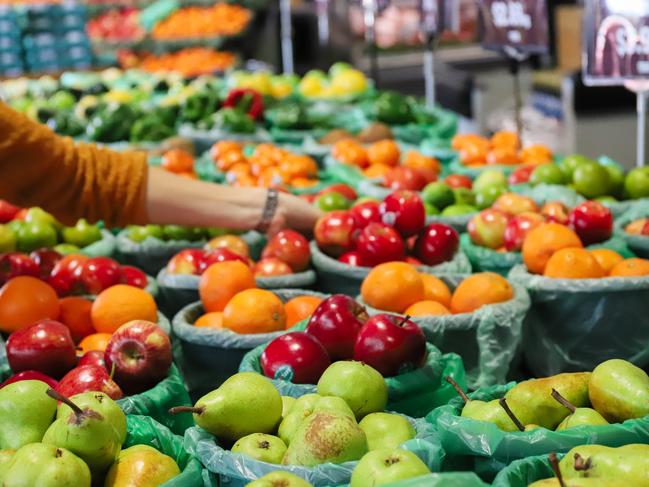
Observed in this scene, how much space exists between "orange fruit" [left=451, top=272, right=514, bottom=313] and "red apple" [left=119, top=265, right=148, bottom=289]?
0.89 meters

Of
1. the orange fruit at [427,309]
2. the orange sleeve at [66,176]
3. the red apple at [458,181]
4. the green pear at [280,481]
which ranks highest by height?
the orange sleeve at [66,176]

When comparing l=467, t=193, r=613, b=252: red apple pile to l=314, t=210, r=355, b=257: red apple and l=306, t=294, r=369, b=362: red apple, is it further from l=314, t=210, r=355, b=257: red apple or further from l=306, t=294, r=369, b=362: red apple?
l=306, t=294, r=369, b=362: red apple

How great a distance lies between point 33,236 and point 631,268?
72.0 inches

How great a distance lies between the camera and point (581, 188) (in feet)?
10.9

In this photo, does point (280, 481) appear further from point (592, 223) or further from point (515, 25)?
point (515, 25)

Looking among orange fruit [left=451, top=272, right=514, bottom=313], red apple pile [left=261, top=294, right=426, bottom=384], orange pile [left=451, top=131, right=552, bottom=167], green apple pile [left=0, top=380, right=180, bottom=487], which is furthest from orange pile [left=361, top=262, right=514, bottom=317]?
orange pile [left=451, top=131, right=552, bottom=167]

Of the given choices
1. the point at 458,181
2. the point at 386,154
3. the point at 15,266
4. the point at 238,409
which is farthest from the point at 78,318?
the point at 386,154

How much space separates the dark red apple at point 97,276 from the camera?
266 cm

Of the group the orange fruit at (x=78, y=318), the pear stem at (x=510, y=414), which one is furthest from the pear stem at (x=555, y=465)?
the orange fruit at (x=78, y=318)

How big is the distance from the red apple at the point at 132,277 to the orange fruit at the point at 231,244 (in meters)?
0.30

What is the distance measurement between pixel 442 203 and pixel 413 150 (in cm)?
102

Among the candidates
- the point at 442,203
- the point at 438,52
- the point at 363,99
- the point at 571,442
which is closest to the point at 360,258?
the point at 442,203

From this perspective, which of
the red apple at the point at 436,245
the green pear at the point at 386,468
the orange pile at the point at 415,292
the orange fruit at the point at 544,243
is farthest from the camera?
the red apple at the point at 436,245

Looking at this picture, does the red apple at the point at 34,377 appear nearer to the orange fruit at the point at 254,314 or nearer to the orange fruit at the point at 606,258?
the orange fruit at the point at 254,314
